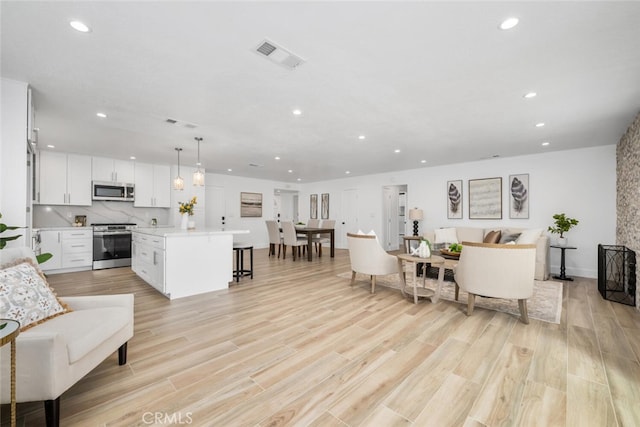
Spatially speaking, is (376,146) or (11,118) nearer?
(11,118)

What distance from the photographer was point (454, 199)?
6.67 meters

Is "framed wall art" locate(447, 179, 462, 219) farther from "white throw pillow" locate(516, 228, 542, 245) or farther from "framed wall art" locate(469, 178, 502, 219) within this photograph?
"white throw pillow" locate(516, 228, 542, 245)

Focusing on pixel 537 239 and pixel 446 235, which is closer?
pixel 537 239

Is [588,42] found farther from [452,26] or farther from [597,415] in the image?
[597,415]

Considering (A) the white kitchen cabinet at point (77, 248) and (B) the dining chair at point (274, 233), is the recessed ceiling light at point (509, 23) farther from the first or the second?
A: (A) the white kitchen cabinet at point (77, 248)

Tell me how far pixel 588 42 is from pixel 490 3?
1.02 meters

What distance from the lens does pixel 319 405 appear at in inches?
61.6

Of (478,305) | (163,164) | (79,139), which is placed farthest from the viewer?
(163,164)

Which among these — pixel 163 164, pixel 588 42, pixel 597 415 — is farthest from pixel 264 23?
pixel 163 164

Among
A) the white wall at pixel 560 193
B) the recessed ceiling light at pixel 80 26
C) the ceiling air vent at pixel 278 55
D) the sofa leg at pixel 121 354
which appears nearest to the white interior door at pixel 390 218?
the white wall at pixel 560 193

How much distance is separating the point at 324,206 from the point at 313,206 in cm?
54

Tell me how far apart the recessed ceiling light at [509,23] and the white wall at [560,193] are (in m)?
4.96

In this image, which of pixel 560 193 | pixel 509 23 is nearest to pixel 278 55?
pixel 509 23

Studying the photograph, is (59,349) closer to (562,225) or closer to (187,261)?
(187,261)
